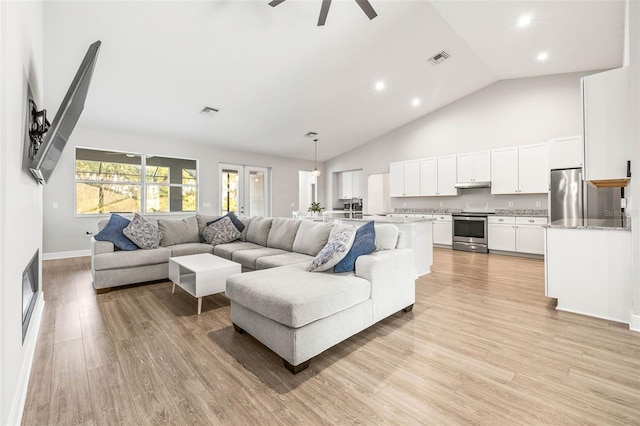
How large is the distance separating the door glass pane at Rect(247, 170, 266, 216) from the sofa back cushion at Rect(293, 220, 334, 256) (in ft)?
15.4

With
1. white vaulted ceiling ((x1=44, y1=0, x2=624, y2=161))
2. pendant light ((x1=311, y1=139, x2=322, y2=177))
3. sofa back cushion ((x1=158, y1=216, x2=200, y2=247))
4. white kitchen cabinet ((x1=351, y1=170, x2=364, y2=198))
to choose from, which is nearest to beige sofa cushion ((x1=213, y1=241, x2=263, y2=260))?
sofa back cushion ((x1=158, y1=216, x2=200, y2=247))

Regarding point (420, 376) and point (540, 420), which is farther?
point (420, 376)

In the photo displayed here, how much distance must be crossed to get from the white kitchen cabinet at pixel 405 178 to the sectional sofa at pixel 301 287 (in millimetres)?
4349

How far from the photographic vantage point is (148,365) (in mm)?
1913

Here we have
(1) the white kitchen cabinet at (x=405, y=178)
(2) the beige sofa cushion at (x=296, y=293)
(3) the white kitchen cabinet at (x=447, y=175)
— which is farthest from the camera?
(1) the white kitchen cabinet at (x=405, y=178)

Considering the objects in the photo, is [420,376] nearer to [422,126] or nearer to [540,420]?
[540,420]

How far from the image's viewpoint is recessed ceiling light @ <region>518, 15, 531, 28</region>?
13.1 ft

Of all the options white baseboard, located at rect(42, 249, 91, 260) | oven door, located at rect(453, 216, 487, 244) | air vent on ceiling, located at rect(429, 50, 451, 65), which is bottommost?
white baseboard, located at rect(42, 249, 91, 260)

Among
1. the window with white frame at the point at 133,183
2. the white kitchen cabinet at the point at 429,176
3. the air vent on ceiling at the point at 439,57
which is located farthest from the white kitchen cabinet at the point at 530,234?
the window with white frame at the point at 133,183

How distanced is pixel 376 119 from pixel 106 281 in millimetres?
6306

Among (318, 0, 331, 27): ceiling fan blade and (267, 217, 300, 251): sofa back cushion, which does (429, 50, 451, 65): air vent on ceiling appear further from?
(267, 217, 300, 251): sofa back cushion

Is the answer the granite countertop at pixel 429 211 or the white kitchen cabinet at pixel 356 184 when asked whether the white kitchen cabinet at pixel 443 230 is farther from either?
the white kitchen cabinet at pixel 356 184

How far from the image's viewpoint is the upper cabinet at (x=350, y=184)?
955 cm

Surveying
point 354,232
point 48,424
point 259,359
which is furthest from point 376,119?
point 48,424
